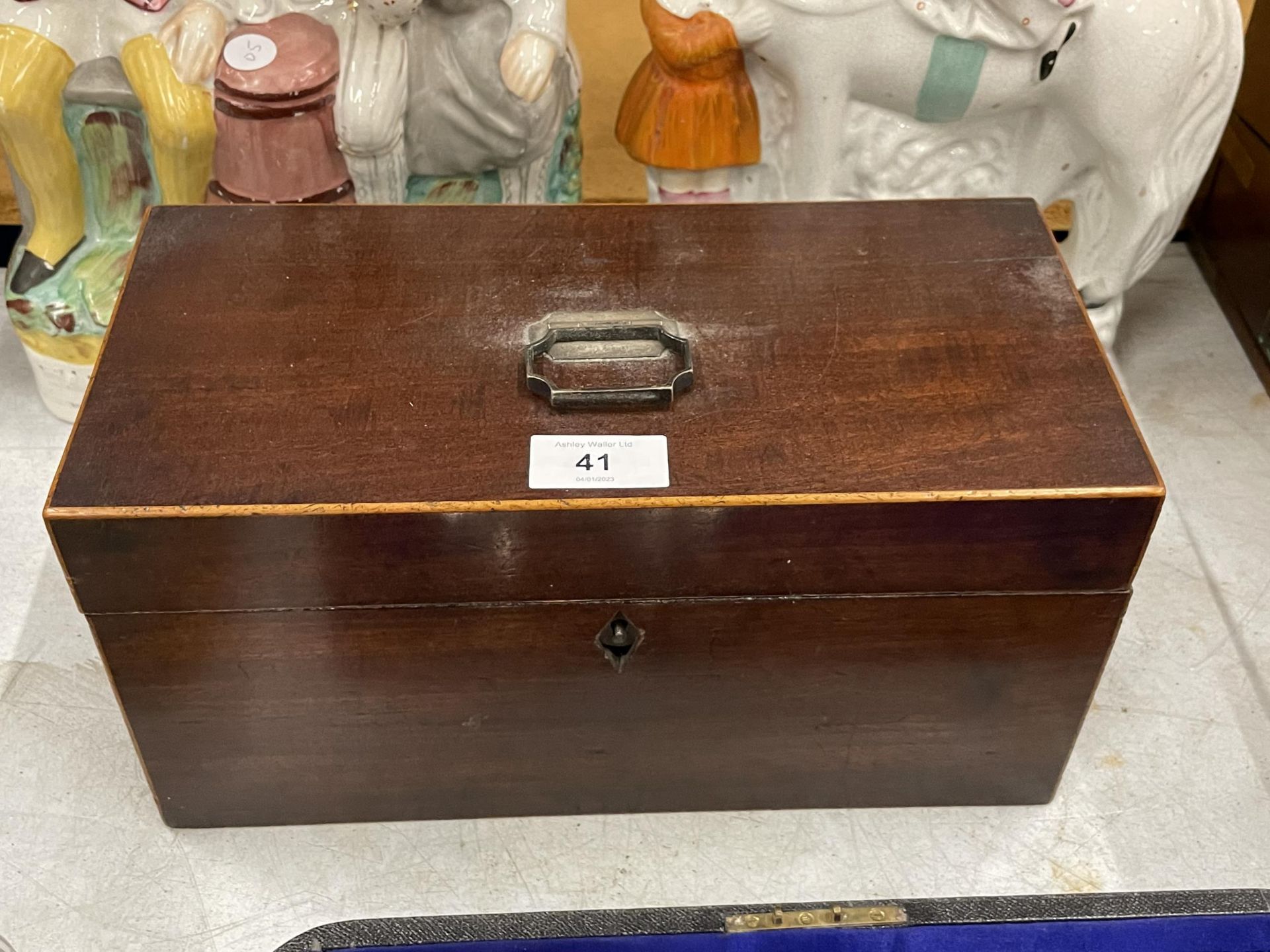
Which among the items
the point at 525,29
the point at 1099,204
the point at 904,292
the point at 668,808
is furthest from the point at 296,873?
the point at 1099,204

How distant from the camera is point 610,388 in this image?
0.96 meters

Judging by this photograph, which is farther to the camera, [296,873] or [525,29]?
[525,29]

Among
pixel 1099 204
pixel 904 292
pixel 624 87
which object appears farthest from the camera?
pixel 624 87

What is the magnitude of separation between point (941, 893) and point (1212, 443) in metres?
0.70

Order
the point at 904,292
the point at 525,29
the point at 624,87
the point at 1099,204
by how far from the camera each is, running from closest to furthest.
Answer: the point at 904,292, the point at 525,29, the point at 1099,204, the point at 624,87

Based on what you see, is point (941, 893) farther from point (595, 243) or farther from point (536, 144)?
point (536, 144)

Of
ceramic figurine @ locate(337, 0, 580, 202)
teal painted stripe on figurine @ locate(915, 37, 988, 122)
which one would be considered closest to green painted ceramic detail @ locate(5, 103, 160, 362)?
ceramic figurine @ locate(337, 0, 580, 202)

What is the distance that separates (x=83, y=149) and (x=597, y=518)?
2.67 feet

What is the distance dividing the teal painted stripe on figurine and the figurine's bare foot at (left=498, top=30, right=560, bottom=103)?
382mm

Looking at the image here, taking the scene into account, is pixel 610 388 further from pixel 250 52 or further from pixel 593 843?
pixel 250 52

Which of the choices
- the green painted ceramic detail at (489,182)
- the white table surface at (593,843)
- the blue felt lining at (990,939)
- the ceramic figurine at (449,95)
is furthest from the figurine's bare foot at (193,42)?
the blue felt lining at (990,939)

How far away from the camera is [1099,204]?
1482mm

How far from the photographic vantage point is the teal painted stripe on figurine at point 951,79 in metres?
1.35

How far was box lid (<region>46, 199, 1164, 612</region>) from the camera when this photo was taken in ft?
2.92
